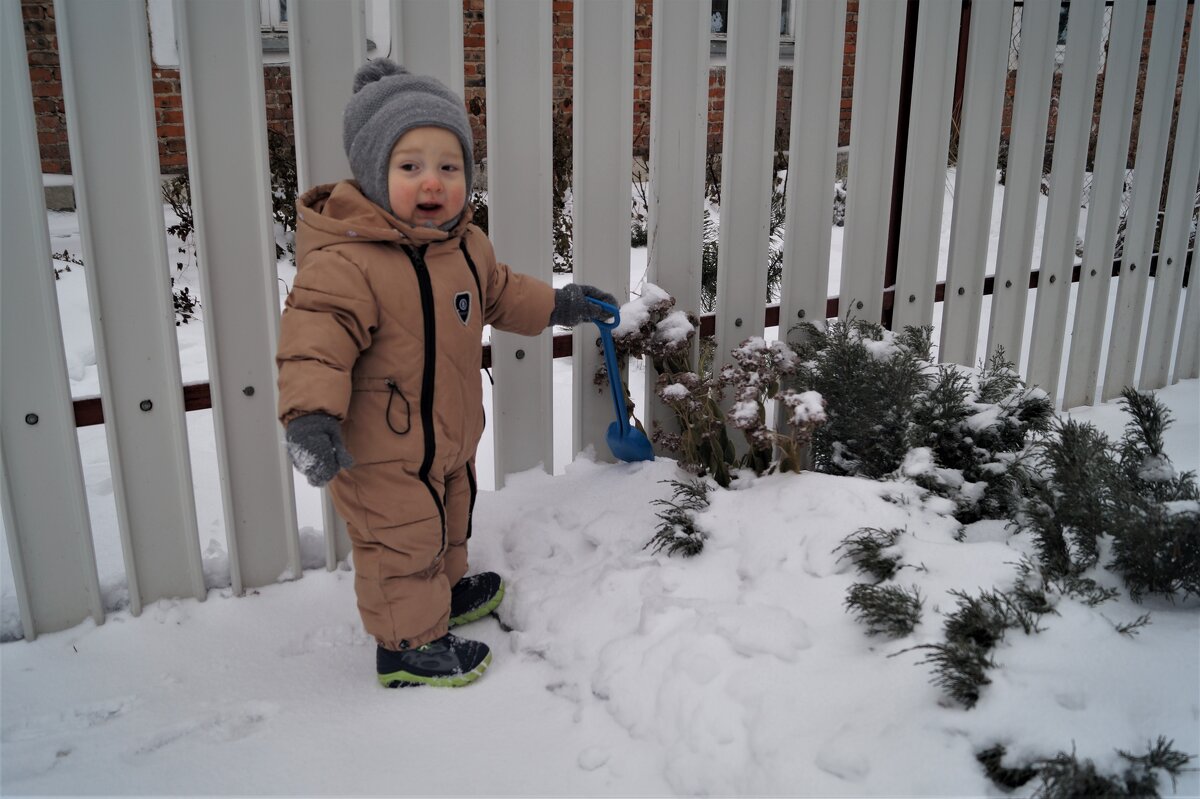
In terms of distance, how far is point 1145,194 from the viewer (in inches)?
173

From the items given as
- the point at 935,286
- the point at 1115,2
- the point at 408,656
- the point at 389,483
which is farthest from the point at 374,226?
the point at 1115,2

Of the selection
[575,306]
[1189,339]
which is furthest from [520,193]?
[1189,339]

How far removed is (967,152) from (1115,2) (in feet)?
3.85

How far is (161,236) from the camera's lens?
7.70ft

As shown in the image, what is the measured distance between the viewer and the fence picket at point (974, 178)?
11.5 feet

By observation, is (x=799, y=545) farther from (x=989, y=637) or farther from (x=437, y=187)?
(x=437, y=187)

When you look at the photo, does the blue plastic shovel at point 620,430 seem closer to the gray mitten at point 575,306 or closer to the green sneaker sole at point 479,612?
the gray mitten at point 575,306

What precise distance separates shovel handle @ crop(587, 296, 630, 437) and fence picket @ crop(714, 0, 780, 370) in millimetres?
546

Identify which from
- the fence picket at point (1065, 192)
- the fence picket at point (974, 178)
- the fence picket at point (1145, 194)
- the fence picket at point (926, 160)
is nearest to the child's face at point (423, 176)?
the fence picket at point (926, 160)

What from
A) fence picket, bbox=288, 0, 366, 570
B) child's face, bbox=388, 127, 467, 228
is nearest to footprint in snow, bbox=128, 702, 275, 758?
child's face, bbox=388, 127, 467, 228

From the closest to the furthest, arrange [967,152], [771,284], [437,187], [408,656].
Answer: [437,187]
[408,656]
[967,152]
[771,284]

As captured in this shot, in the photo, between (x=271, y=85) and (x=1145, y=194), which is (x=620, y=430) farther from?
Result: (x=271, y=85)

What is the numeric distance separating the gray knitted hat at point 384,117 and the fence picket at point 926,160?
2.03m

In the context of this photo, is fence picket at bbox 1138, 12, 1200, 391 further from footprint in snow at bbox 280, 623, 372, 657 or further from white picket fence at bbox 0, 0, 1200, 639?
footprint in snow at bbox 280, 623, 372, 657
